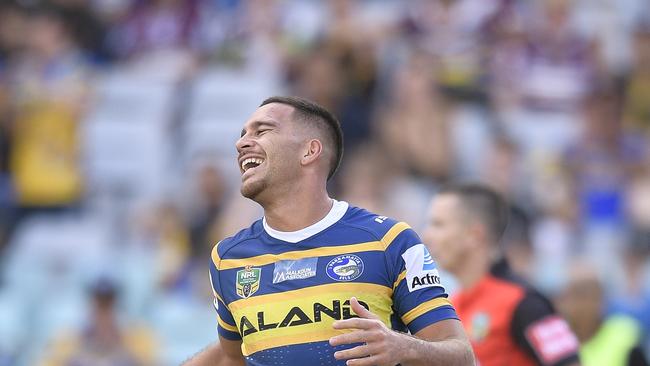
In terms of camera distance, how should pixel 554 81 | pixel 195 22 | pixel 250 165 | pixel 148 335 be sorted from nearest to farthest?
pixel 250 165 < pixel 148 335 < pixel 554 81 < pixel 195 22

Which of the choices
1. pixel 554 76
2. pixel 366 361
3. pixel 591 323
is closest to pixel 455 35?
pixel 554 76

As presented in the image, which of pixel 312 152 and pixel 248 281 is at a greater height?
pixel 312 152

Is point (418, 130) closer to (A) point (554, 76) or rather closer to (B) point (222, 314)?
(A) point (554, 76)

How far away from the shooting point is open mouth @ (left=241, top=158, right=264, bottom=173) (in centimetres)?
452

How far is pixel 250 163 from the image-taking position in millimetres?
4531

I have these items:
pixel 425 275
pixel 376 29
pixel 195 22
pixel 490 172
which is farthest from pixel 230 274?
pixel 195 22

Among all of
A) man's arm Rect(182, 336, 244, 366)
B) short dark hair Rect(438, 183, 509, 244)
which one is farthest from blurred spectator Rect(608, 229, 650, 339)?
man's arm Rect(182, 336, 244, 366)

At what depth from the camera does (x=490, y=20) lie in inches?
484

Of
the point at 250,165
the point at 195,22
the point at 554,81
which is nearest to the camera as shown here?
the point at 250,165

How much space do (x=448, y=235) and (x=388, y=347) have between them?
2.51 m

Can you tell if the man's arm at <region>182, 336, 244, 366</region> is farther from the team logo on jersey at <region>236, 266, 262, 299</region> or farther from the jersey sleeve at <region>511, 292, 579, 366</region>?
the jersey sleeve at <region>511, 292, 579, 366</region>

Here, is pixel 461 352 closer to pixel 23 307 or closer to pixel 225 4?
pixel 23 307

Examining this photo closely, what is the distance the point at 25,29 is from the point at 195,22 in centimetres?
178

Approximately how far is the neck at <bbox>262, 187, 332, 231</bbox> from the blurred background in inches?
200
